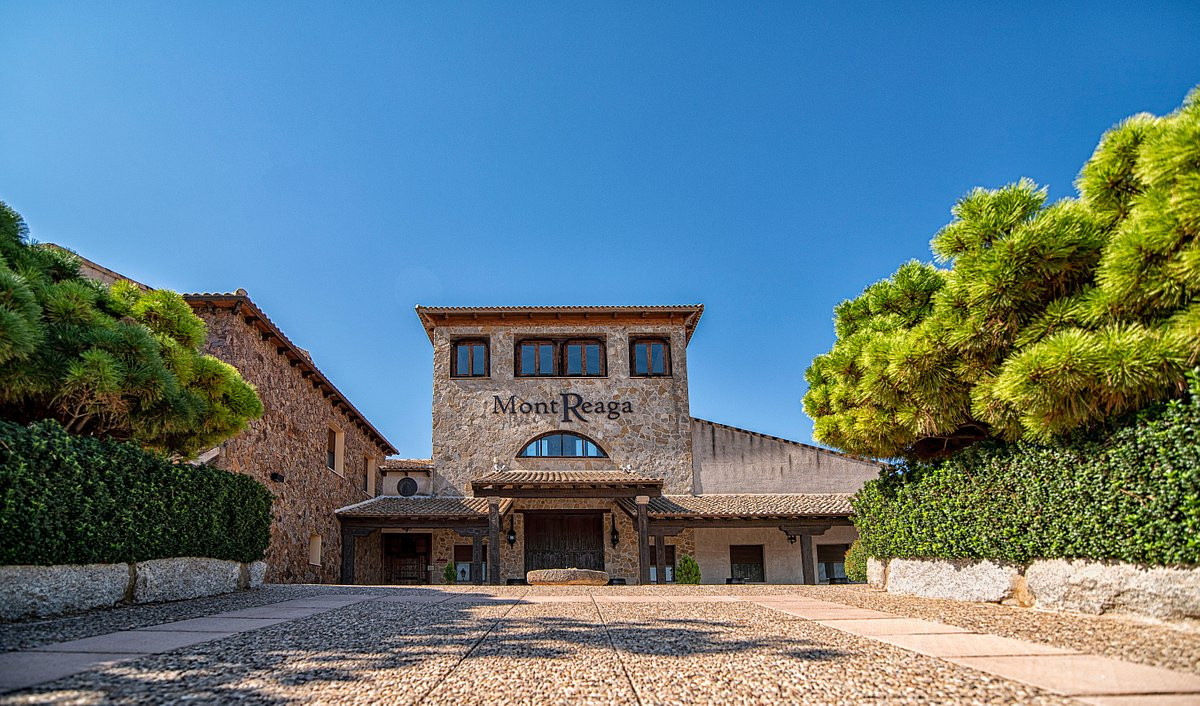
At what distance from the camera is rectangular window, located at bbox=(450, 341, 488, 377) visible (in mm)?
20031

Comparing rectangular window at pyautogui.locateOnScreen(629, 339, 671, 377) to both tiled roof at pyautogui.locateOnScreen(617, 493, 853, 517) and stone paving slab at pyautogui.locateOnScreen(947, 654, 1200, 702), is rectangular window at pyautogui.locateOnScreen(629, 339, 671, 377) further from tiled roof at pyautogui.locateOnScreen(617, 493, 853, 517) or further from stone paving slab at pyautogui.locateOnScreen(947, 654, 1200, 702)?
stone paving slab at pyautogui.locateOnScreen(947, 654, 1200, 702)

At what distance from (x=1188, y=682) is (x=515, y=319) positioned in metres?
17.8

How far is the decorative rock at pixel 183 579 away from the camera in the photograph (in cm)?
735

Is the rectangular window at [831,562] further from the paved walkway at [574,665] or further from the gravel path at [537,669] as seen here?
the gravel path at [537,669]

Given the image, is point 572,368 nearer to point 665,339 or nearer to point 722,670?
point 665,339

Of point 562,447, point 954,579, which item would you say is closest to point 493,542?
point 562,447

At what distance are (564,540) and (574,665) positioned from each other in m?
15.2

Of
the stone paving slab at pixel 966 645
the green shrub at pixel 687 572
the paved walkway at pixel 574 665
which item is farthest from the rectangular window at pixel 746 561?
the stone paving slab at pixel 966 645

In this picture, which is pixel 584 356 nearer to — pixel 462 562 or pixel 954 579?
pixel 462 562

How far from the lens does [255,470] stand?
524 inches

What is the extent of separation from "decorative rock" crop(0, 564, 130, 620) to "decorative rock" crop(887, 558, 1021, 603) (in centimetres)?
855

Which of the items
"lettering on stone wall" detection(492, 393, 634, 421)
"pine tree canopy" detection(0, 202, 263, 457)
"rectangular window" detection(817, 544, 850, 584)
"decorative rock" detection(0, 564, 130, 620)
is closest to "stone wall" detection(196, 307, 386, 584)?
"pine tree canopy" detection(0, 202, 263, 457)

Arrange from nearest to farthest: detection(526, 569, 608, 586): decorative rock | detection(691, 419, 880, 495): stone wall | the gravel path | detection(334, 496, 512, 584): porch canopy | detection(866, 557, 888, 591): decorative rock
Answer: the gravel path < detection(866, 557, 888, 591): decorative rock < detection(526, 569, 608, 586): decorative rock < detection(334, 496, 512, 584): porch canopy < detection(691, 419, 880, 495): stone wall

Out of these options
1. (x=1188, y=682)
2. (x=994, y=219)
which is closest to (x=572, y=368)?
(x=994, y=219)
